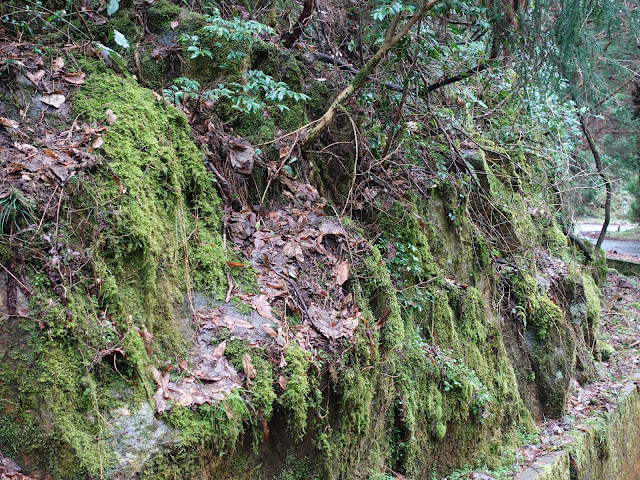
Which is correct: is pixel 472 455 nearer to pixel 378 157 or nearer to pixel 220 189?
pixel 378 157

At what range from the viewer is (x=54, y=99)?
331 centimetres

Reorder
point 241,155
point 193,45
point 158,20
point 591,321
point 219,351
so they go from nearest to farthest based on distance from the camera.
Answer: point 219,351
point 241,155
point 193,45
point 158,20
point 591,321

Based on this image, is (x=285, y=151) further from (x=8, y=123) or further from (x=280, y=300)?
(x=8, y=123)

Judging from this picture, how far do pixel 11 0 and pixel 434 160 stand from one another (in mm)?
4716

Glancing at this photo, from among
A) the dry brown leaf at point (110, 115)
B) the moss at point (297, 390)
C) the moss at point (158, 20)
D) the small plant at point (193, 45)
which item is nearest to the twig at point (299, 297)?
the moss at point (297, 390)

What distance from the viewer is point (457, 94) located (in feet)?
22.4

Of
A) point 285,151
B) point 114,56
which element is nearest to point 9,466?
point 114,56

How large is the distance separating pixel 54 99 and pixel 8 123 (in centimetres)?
39

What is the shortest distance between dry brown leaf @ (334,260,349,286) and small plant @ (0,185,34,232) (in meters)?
2.27

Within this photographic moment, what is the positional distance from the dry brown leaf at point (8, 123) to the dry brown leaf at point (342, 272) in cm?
249

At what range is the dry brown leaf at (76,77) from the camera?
135 inches

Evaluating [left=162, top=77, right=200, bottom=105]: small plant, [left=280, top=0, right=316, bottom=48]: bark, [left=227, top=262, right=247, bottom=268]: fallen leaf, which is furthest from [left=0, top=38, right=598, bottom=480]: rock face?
[left=280, top=0, right=316, bottom=48]: bark

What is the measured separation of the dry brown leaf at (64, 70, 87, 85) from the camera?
3.44 meters

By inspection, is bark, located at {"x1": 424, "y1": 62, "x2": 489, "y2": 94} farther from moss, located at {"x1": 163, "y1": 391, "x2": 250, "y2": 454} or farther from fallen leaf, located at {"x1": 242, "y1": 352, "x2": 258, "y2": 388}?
moss, located at {"x1": 163, "y1": 391, "x2": 250, "y2": 454}
